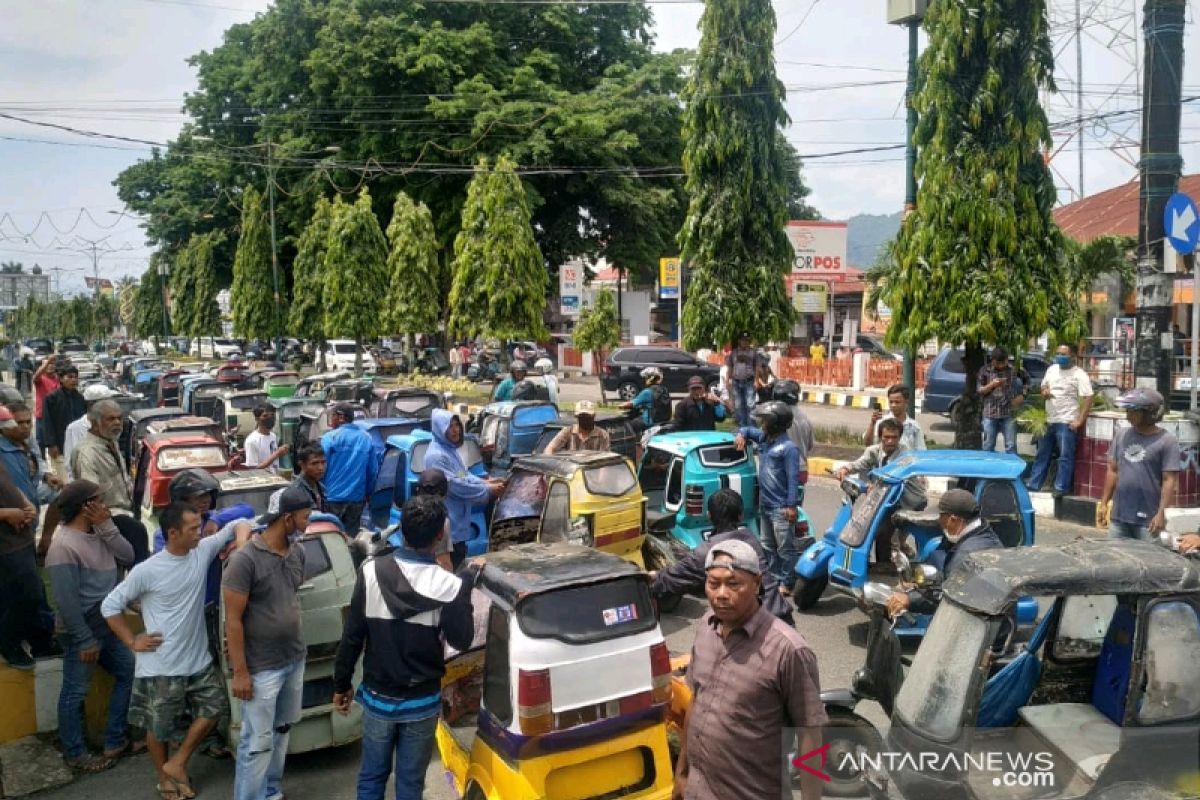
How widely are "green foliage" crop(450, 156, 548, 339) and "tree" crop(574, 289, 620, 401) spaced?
9.50 metres

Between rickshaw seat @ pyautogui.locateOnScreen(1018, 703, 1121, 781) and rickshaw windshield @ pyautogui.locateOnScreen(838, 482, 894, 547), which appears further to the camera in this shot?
rickshaw windshield @ pyautogui.locateOnScreen(838, 482, 894, 547)

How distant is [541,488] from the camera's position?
8.08 metres

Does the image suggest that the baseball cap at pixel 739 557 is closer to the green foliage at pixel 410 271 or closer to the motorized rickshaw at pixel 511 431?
the motorized rickshaw at pixel 511 431

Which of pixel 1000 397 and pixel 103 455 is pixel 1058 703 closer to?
pixel 103 455

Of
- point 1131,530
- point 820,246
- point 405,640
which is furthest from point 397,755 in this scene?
point 820,246

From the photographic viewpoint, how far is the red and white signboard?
98.9 feet

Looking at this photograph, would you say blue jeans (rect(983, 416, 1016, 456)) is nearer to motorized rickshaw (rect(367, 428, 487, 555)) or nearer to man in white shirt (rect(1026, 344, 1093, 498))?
man in white shirt (rect(1026, 344, 1093, 498))

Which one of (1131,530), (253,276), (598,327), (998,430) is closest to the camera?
(1131,530)

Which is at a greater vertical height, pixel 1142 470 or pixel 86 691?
pixel 1142 470

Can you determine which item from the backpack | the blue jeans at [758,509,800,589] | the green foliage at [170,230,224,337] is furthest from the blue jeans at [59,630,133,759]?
the green foliage at [170,230,224,337]

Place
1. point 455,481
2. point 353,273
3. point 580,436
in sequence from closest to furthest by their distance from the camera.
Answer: point 455,481, point 580,436, point 353,273

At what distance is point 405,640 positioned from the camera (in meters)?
4.29

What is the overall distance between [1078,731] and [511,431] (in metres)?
8.70

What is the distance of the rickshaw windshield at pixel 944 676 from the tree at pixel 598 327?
103ft
